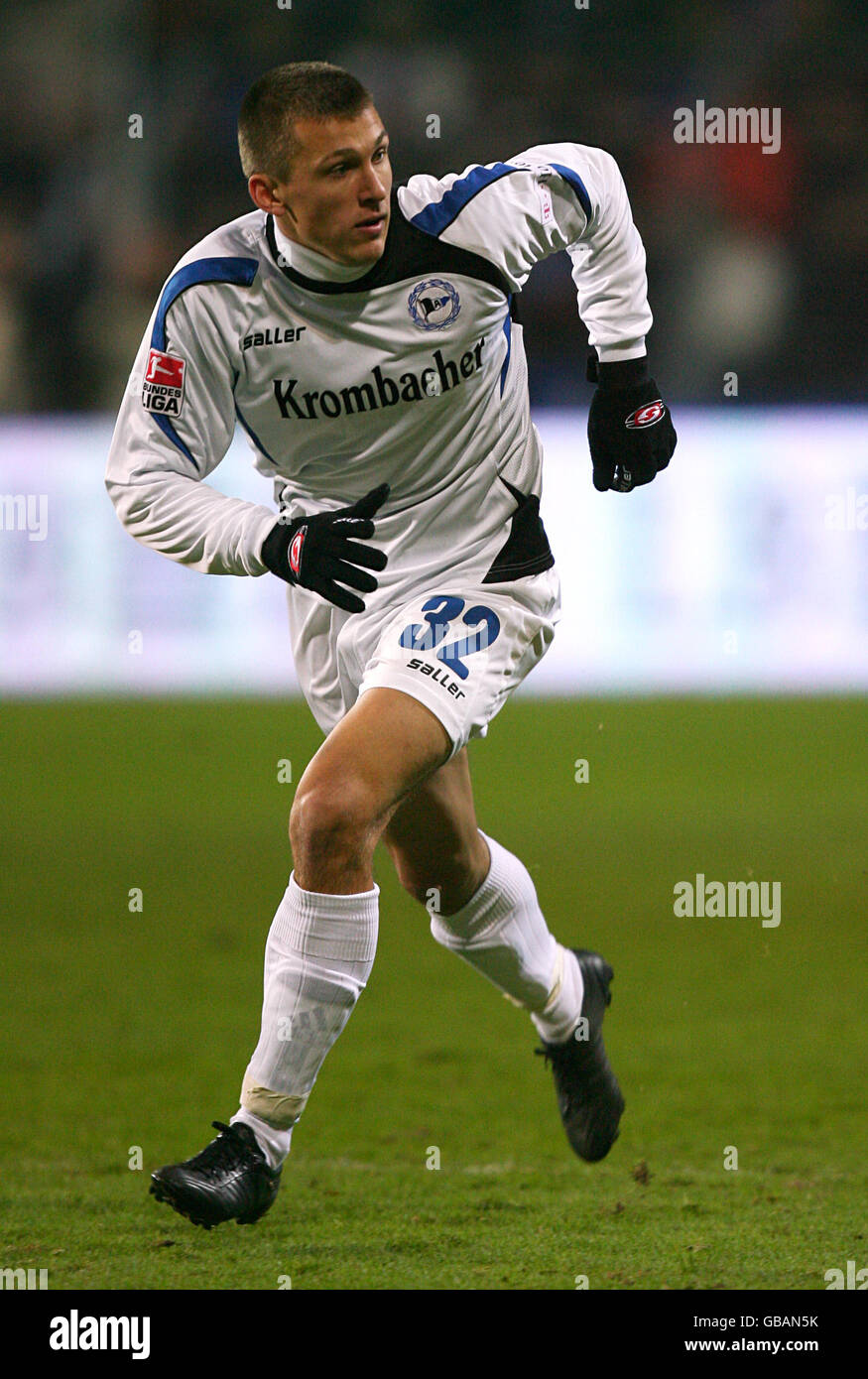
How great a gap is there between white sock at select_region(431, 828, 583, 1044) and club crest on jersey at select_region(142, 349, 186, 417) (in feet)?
3.87

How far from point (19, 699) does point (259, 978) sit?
555 cm

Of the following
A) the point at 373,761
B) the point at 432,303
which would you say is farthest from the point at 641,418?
the point at 373,761

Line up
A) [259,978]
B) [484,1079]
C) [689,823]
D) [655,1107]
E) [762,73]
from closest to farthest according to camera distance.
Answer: [655,1107], [484,1079], [259,978], [689,823], [762,73]

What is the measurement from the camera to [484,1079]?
525 cm

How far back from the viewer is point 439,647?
377 cm

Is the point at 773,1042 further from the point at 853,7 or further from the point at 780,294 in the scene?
the point at 853,7

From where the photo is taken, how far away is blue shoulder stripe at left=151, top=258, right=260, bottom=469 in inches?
146

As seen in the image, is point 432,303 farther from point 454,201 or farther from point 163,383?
point 163,383

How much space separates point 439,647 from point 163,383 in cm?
77

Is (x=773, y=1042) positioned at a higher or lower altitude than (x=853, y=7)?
lower

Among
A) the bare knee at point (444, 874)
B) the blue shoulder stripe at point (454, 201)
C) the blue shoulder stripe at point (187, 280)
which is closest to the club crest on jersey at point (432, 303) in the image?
the blue shoulder stripe at point (454, 201)

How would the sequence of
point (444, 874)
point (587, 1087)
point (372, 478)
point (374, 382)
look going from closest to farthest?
point (374, 382)
point (372, 478)
point (444, 874)
point (587, 1087)

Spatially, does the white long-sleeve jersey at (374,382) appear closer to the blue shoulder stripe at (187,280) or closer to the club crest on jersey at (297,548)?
the blue shoulder stripe at (187,280)

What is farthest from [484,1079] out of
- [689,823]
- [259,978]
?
[689,823]
